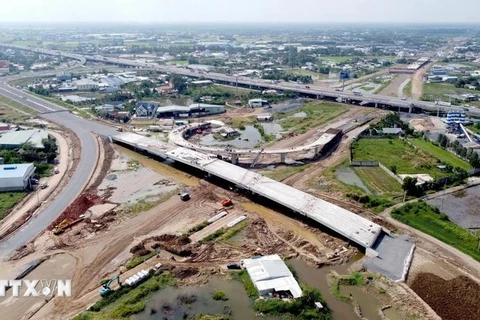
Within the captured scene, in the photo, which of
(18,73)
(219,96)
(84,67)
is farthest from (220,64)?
(18,73)

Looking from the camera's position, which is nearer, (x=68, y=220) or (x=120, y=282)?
(x=120, y=282)

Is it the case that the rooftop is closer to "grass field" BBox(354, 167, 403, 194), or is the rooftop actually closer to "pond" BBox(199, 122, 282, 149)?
"pond" BBox(199, 122, 282, 149)

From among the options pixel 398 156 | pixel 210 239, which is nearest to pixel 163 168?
pixel 210 239

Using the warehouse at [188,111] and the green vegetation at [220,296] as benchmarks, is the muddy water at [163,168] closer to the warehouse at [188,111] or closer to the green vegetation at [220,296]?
the warehouse at [188,111]

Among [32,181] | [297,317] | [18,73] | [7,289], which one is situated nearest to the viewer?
[297,317]

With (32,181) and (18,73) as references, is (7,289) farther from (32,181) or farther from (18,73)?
(18,73)
